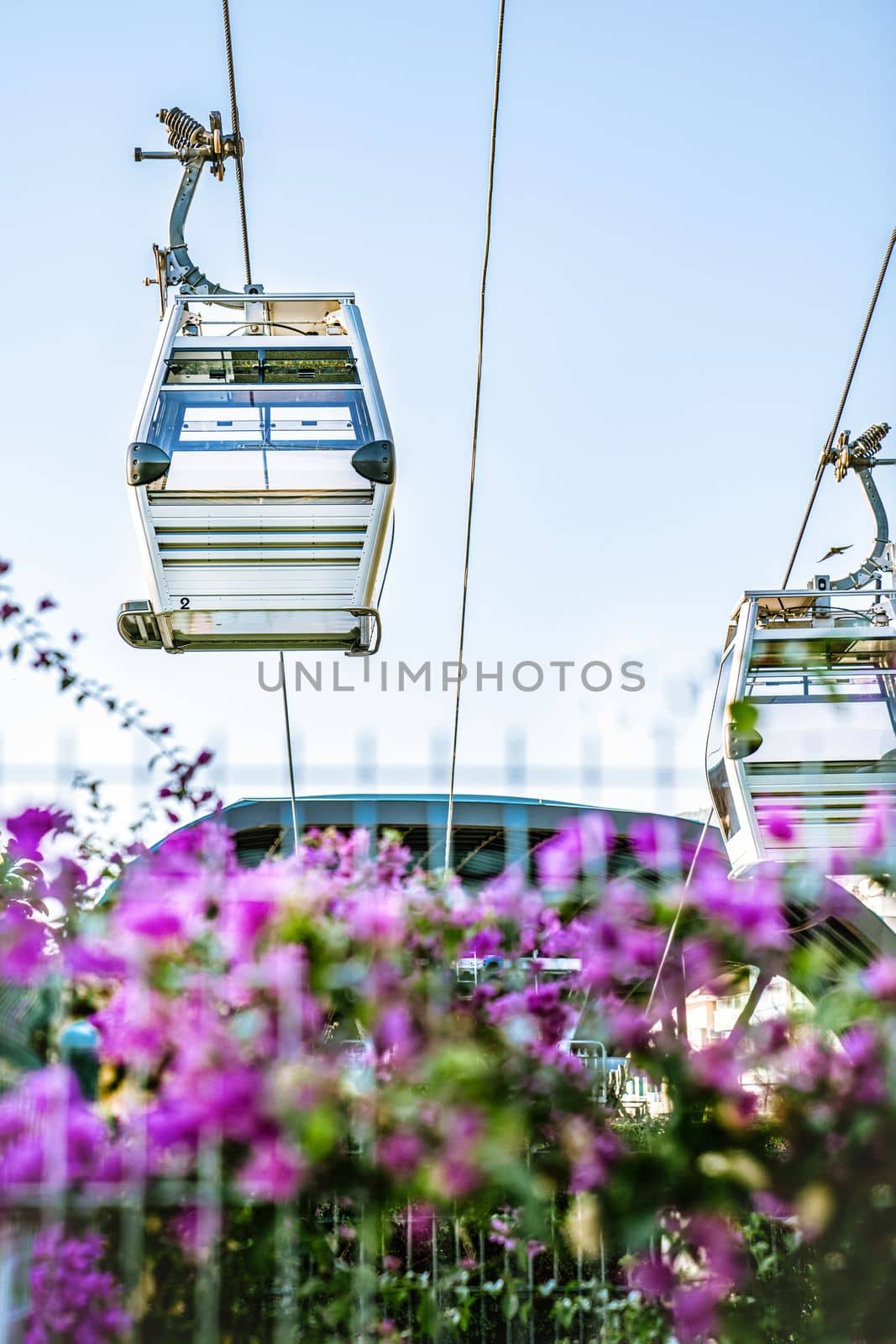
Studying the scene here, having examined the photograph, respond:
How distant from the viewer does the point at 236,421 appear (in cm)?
512

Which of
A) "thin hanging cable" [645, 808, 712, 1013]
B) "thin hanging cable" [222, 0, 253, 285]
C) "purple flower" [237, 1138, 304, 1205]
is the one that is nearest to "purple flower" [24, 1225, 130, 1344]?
"purple flower" [237, 1138, 304, 1205]

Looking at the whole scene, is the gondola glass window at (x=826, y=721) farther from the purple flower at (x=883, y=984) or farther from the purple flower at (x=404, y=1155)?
the purple flower at (x=404, y=1155)

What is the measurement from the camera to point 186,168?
573 cm

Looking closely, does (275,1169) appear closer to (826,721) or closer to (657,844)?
(657,844)

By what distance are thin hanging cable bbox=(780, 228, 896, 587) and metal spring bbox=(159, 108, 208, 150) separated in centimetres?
289

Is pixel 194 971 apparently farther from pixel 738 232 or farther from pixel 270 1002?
pixel 738 232

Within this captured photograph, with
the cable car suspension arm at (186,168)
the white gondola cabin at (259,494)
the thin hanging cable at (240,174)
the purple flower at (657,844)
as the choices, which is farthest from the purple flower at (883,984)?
the cable car suspension arm at (186,168)

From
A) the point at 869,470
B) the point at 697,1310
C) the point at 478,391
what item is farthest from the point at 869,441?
the point at 697,1310

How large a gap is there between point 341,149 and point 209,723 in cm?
341

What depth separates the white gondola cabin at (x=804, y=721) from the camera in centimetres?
515

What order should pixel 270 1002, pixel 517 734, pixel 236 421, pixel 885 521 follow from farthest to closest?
1. pixel 885 521
2. pixel 236 421
3. pixel 517 734
4. pixel 270 1002

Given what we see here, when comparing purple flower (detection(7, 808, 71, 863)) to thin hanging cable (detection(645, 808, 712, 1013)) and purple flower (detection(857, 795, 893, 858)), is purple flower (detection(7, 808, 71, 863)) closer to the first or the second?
thin hanging cable (detection(645, 808, 712, 1013))

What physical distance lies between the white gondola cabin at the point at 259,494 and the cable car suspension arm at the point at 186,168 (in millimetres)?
487

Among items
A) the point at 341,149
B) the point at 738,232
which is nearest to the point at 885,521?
the point at 738,232
